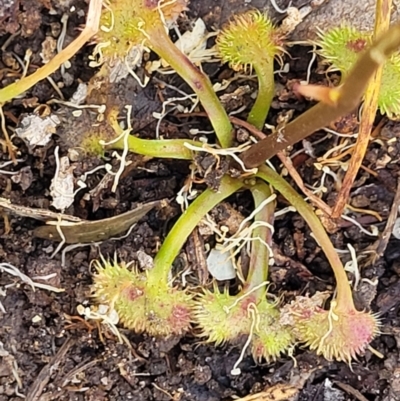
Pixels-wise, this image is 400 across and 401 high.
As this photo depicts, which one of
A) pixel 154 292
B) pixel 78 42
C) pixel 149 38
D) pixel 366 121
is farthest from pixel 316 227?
pixel 78 42

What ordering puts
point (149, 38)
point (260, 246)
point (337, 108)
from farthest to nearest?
point (260, 246)
point (149, 38)
point (337, 108)

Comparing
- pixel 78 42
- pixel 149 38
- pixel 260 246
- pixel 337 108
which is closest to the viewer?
pixel 337 108

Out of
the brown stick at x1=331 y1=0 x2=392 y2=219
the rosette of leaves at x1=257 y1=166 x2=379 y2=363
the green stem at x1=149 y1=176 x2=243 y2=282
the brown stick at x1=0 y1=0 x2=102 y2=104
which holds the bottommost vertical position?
the rosette of leaves at x1=257 y1=166 x2=379 y2=363

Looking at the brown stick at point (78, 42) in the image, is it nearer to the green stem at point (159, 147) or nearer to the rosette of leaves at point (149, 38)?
the rosette of leaves at point (149, 38)

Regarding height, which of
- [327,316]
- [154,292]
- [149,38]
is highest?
[149,38]

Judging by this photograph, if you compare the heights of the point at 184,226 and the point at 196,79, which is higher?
the point at 196,79

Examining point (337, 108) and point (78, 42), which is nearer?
point (337, 108)

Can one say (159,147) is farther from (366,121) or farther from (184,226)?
(366,121)

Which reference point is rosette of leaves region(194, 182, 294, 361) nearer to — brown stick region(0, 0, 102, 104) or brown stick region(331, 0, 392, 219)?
brown stick region(331, 0, 392, 219)

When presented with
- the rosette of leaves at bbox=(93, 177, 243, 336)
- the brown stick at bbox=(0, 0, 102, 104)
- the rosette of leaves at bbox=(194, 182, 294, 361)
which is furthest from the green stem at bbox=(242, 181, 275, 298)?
the brown stick at bbox=(0, 0, 102, 104)
